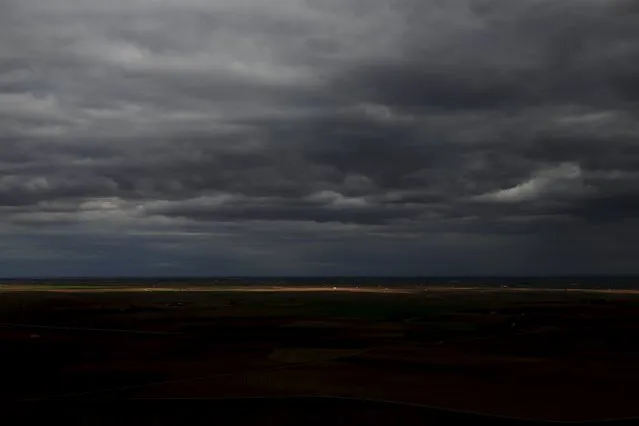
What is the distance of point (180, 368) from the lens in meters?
38.0

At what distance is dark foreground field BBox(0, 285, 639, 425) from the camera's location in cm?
2711

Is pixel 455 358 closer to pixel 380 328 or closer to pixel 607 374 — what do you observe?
pixel 607 374

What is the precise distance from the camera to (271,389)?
3134cm

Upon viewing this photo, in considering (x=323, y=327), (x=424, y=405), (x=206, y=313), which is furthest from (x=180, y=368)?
(x=206, y=313)

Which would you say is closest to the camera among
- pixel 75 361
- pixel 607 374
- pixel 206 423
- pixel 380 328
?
pixel 206 423

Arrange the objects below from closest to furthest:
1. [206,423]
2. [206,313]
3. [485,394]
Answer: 1. [206,423]
2. [485,394]
3. [206,313]

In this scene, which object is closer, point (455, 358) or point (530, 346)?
point (455, 358)

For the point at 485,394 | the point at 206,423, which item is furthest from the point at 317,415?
the point at 485,394

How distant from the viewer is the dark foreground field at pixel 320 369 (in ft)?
88.9

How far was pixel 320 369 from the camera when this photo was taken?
37.4m

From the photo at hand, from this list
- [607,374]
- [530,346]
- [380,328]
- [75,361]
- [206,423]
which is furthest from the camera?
[380,328]

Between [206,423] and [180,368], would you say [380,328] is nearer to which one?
[180,368]

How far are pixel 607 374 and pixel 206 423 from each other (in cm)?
2149

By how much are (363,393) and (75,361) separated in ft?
60.4
